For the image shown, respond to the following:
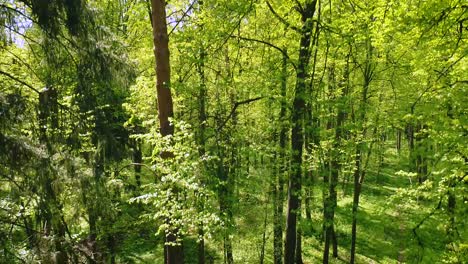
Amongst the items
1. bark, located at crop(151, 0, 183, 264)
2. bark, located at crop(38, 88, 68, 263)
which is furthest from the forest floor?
bark, located at crop(38, 88, 68, 263)

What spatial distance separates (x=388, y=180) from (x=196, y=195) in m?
27.3

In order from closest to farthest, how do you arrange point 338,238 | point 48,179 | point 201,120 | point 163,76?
point 48,179 → point 163,76 → point 201,120 → point 338,238

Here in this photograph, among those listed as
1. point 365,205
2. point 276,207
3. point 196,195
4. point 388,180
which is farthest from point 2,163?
point 388,180

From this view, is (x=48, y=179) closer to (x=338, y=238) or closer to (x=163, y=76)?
(x=163, y=76)

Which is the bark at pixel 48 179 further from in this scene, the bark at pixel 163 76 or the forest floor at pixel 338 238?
the forest floor at pixel 338 238

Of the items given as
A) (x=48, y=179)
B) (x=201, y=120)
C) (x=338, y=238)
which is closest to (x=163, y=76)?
(x=48, y=179)

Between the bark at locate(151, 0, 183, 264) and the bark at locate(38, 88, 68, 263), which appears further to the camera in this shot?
the bark at locate(151, 0, 183, 264)

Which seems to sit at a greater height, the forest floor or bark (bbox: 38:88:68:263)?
bark (bbox: 38:88:68:263)

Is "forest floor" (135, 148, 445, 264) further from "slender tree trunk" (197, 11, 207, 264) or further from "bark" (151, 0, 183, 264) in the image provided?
"bark" (151, 0, 183, 264)

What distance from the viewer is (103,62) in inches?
249

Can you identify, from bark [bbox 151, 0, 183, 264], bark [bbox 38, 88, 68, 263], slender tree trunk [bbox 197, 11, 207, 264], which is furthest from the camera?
slender tree trunk [bbox 197, 11, 207, 264]

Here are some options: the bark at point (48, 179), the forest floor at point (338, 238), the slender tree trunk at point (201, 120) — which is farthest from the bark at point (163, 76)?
the forest floor at point (338, 238)

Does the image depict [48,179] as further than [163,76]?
No

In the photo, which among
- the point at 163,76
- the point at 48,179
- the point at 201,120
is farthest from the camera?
the point at 201,120
